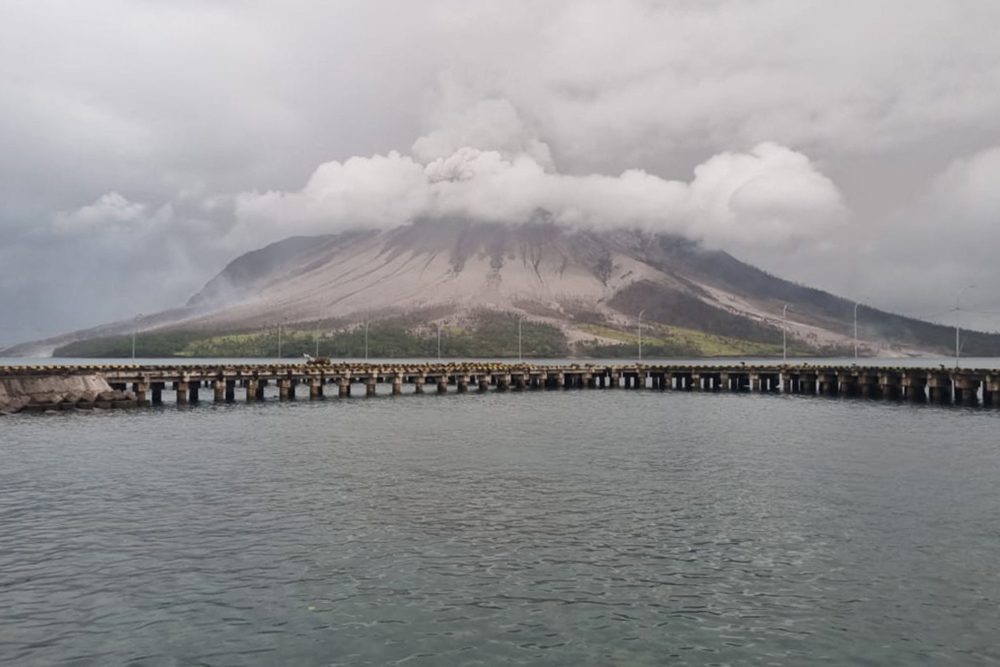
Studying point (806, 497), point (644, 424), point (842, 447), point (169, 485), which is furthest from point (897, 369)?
point (169, 485)

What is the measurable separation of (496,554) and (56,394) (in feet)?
237

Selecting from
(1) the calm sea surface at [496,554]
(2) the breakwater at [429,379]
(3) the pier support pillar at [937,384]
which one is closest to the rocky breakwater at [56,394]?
(2) the breakwater at [429,379]

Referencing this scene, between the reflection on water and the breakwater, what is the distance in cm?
3502

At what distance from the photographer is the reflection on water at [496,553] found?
18797 millimetres

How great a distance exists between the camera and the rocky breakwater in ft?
254

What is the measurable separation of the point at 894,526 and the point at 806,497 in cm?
623

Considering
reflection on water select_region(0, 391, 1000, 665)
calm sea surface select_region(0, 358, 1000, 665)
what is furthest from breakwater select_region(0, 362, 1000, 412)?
reflection on water select_region(0, 391, 1000, 665)

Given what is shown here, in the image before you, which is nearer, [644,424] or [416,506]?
[416,506]

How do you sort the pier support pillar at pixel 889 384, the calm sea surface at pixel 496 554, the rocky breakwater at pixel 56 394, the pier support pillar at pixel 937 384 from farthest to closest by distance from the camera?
the pier support pillar at pixel 889 384, the pier support pillar at pixel 937 384, the rocky breakwater at pixel 56 394, the calm sea surface at pixel 496 554

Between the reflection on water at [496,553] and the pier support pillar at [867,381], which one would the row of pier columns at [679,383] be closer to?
the pier support pillar at [867,381]

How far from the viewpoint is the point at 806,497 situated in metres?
36.4

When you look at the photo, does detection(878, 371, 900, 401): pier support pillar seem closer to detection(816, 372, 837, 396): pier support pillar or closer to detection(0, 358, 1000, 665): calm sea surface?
detection(816, 372, 837, 396): pier support pillar

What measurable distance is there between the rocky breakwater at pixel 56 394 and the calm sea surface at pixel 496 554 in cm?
2701

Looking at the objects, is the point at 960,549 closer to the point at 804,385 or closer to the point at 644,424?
the point at 644,424
